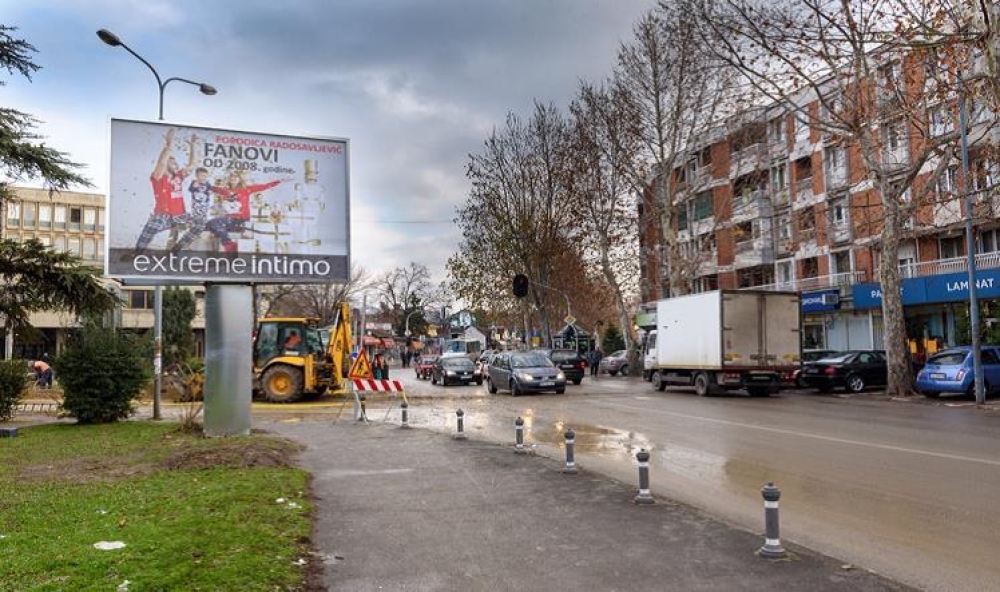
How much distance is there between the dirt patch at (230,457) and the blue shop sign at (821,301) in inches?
1230

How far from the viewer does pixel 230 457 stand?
411 inches

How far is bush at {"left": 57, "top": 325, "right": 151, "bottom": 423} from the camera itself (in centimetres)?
1598

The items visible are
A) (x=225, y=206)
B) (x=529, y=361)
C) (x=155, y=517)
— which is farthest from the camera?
(x=529, y=361)

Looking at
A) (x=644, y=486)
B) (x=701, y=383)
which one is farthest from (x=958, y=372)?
(x=644, y=486)

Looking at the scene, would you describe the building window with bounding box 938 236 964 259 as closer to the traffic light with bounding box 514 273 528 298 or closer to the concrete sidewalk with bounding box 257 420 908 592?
the traffic light with bounding box 514 273 528 298

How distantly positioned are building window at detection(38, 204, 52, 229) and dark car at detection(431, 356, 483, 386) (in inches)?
2189

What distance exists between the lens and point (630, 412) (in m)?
19.0

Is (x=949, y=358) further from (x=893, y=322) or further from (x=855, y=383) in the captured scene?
(x=855, y=383)

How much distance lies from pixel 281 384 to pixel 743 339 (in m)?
14.7

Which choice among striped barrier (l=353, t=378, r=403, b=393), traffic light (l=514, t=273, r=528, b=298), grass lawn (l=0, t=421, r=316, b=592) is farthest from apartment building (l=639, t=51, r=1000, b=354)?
grass lawn (l=0, t=421, r=316, b=592)

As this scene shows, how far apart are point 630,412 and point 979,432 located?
760cm

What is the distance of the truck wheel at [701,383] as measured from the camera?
24547 millimetres

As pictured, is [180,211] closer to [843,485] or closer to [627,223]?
[843,485]

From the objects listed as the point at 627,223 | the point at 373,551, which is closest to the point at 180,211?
the point at 373,551
